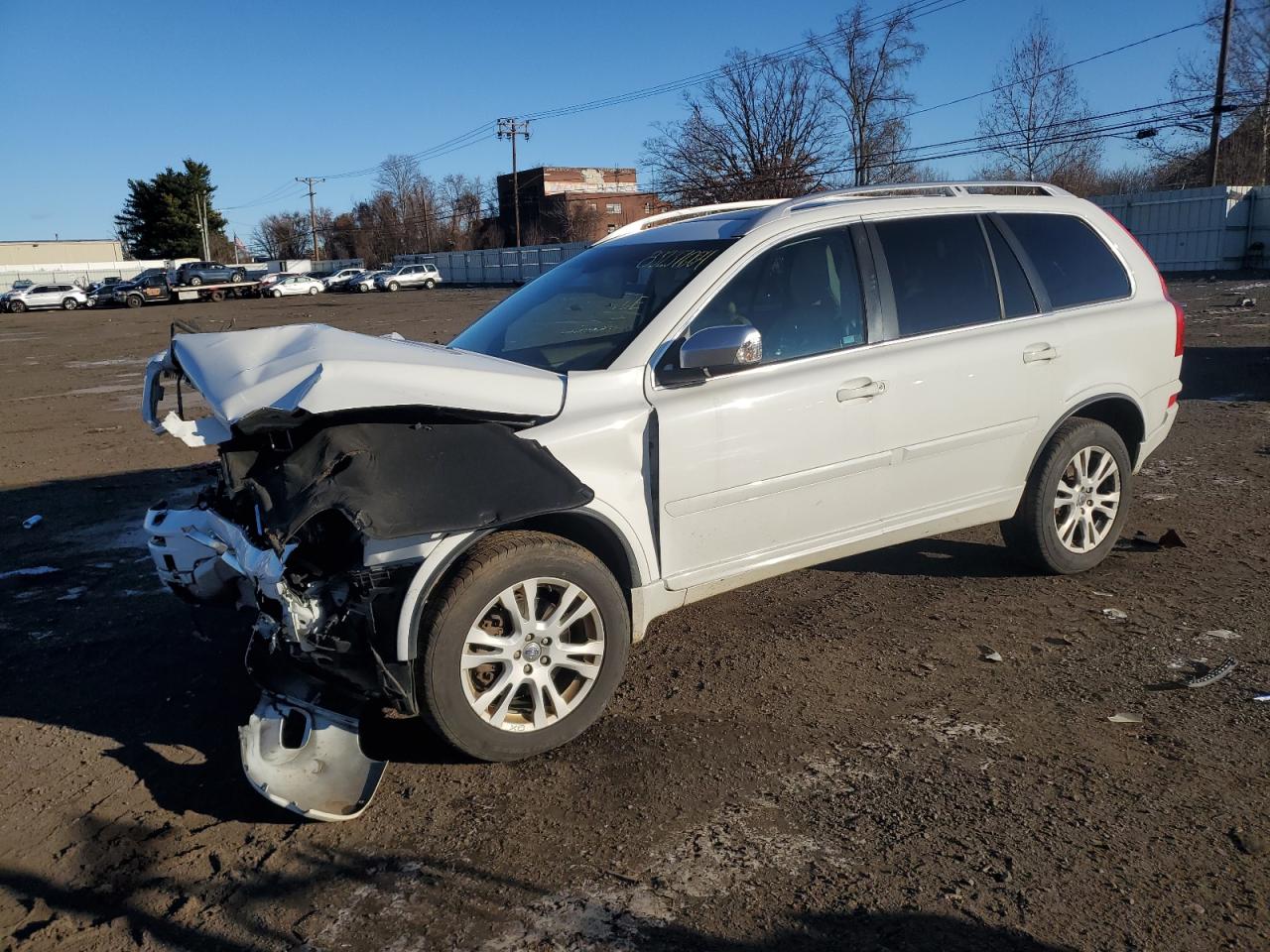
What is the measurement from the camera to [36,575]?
593cm

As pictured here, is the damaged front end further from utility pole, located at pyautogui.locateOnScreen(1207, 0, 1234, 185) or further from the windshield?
utility pole, located at pyautogui.locateOnScreen(1207, 0, 1234, 185)

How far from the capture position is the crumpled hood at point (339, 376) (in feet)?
10.5

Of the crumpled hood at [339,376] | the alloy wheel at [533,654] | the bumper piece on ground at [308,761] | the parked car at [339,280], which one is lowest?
the bumper piece on ground at [308,761]

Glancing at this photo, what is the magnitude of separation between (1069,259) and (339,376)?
3982mm

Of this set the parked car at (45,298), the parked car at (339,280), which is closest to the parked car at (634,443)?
the parked car at (45,298)

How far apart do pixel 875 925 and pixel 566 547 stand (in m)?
1.63

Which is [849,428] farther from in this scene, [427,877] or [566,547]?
[427,877]

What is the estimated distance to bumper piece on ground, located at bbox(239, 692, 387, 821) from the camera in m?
3.29

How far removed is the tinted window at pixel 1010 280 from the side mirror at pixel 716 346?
5.96 feet

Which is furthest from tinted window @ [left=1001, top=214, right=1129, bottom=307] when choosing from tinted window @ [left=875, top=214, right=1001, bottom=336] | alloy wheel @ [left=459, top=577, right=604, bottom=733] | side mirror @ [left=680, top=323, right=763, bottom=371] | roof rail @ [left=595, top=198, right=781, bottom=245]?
alloy wheel @ [left=459, top=577, right=604, bottom=733]

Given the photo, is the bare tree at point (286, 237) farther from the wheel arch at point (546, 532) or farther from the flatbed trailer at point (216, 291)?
the wheel arch at point (546, 532)

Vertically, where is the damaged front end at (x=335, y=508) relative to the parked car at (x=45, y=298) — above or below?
below

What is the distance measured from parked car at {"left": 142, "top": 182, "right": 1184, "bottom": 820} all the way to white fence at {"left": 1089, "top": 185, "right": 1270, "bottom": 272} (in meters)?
30.1

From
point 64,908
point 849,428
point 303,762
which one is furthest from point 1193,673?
point 64,908
